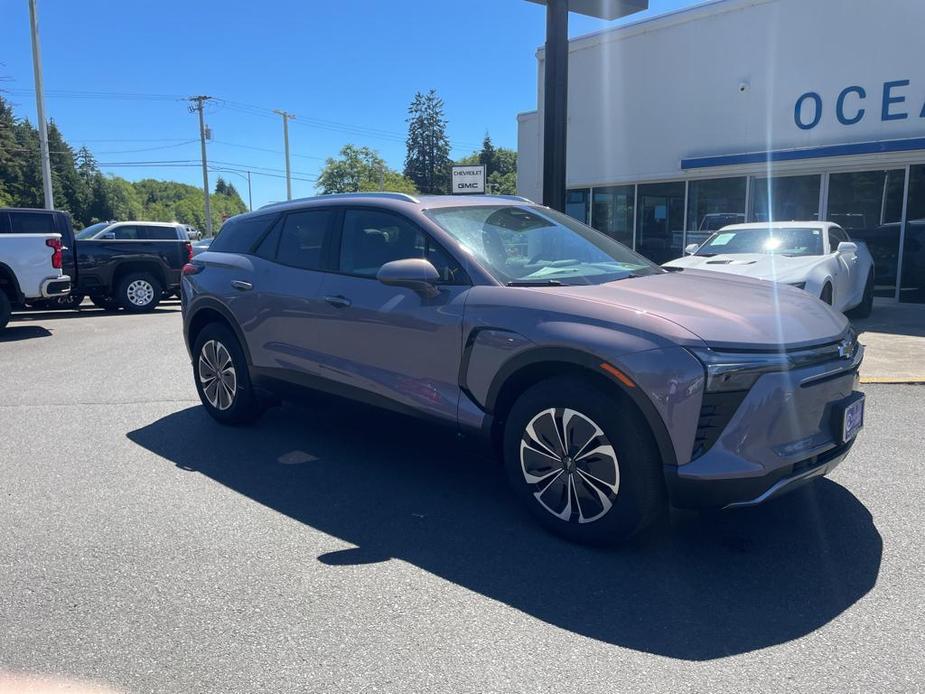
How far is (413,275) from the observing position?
151 inches

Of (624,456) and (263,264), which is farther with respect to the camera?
(263,264)

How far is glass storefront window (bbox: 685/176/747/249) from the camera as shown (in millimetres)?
15281

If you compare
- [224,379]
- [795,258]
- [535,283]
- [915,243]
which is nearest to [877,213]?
[915,243]

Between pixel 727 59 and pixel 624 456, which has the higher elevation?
pixel 727 59

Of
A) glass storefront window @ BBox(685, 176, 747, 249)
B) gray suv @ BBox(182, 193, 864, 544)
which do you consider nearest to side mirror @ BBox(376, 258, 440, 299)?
gray suv @ BBox(182, 193, 864, 544)

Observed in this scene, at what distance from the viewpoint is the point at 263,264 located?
5.20 meters

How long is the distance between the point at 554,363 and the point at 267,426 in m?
3.00

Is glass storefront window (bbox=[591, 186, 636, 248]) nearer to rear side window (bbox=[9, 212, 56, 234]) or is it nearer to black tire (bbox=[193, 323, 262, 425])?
rear side window (bbox=[9, 212, 56, 234])

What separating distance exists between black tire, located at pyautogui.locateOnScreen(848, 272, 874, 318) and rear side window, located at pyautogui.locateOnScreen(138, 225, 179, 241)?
41.3ft

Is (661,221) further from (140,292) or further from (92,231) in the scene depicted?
(92,231)

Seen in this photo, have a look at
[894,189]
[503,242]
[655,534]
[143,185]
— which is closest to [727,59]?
[894,189]

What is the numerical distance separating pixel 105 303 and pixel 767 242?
12.5m

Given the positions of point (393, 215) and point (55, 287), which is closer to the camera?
point (393, 215)

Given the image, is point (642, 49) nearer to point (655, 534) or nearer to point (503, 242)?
point (503, 242)
